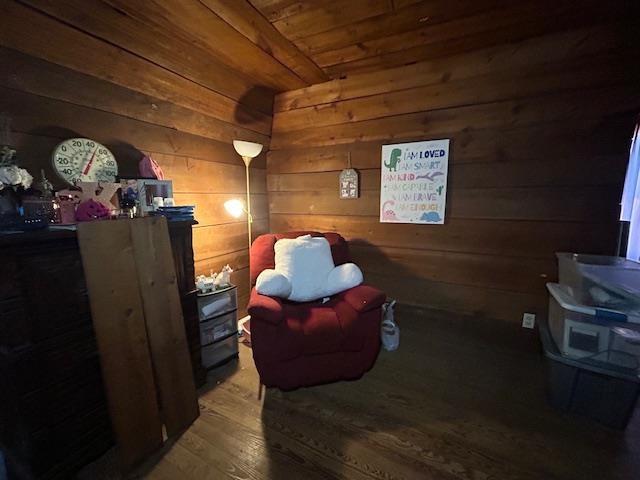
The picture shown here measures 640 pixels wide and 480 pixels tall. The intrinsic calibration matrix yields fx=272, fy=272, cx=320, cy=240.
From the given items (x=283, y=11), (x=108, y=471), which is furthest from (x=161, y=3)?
(x=108, y=471)

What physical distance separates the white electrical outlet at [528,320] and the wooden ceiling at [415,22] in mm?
1966

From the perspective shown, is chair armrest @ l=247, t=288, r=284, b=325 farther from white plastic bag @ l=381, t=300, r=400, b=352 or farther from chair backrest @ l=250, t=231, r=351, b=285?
white plastic bag @ l=381, t=300, r=400, b=352

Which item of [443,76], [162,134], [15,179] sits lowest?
[15,179]

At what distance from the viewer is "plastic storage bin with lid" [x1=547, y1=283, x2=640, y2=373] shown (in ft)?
4.46

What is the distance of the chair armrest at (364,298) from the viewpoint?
5.52ft

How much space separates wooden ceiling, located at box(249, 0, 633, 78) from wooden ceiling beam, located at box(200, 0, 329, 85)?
50 millimetres

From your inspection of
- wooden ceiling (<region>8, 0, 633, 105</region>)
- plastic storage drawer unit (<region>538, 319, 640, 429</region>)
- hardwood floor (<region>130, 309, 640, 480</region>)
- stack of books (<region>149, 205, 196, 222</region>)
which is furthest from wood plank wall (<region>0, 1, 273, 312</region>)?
plastic storage drawer unit (<region>538, 319, 640, 429</region>)

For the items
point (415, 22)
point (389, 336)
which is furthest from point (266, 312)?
point (415, 22)

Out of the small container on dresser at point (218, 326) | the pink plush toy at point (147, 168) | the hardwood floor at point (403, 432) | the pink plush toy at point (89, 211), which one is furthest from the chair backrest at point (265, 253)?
the pink plush toy at point (89, 211)

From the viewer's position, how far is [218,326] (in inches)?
75.7

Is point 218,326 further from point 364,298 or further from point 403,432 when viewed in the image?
point 403,432

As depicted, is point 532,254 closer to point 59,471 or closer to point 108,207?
point 108,207

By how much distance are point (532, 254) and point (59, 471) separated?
9.76ft

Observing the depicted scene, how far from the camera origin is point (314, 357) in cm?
161
